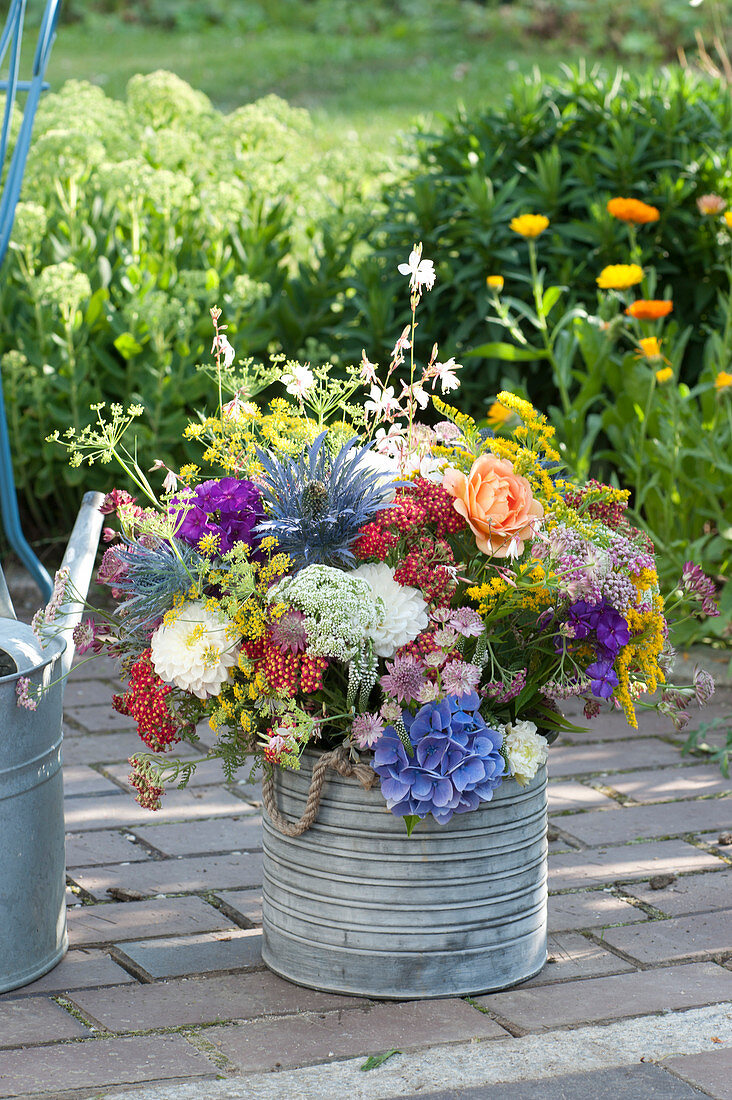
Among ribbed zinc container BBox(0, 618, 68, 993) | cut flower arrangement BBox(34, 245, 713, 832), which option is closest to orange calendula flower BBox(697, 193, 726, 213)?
cut flower arrangement BBox(34, 245, 713, 832)

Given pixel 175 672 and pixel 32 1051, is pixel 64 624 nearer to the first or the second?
pixel 175 672

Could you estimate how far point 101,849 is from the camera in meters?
2.98

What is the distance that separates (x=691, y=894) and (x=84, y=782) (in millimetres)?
1480

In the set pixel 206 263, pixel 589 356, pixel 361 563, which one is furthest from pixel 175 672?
pixel 206 263

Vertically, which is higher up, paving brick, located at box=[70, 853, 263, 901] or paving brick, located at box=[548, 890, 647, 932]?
paving brick, located at box=[548, 890, 647, 932]

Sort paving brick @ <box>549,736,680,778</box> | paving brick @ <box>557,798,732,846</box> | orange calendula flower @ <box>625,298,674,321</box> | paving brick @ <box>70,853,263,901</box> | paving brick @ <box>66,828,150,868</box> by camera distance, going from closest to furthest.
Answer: paving brick @ <box>70,853,263,901</box>, paving brick @ <box>66,828,150,868</box>, paving brick @ <box>557,798,732,846</box>, paving brick @ <box>549,736,680,778</box>, orange calendula flower @ <box>625,298,674,321</box>

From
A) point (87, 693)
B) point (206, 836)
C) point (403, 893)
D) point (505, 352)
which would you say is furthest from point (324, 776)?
point (505, 352)

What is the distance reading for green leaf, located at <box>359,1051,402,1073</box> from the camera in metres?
2.10

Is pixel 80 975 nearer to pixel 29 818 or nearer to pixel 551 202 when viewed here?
pixel 29 818

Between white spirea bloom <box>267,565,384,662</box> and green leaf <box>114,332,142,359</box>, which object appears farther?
green leaf <box>114,332,142,359</box>

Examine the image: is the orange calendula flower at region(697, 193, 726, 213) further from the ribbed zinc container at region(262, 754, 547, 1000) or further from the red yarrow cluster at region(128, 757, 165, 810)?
the red yarrow cluster at region(128, 757, 165, 810)

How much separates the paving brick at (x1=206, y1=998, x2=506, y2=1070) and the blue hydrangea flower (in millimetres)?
338

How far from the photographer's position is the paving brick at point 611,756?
136 inches

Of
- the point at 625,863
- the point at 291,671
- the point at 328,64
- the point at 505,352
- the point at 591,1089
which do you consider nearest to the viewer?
the point at 591,1089
